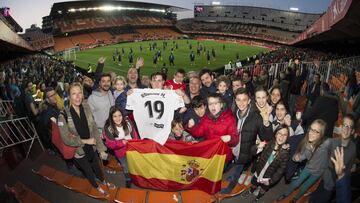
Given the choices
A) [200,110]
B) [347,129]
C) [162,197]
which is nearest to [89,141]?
[162,197]

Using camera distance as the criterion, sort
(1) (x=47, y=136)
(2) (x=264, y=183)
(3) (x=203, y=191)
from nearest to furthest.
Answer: (2) (x=264, y=183)
(3) (x=203, y=191)
(1) (x=47, y=136)

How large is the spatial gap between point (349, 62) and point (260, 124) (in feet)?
35.0

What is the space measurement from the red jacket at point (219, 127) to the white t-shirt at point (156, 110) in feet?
1.78

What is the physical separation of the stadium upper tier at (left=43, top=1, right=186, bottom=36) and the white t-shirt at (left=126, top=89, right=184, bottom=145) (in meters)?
59.0

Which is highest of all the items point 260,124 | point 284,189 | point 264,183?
point 260,124

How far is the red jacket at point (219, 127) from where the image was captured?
16.7ft

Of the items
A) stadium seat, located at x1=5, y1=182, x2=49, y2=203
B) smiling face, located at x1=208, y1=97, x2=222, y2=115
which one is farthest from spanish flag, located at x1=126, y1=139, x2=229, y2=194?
stadium seat, located at x1=5, y1=182, x2=49, y2=203

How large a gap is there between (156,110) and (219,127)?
1.25 metres

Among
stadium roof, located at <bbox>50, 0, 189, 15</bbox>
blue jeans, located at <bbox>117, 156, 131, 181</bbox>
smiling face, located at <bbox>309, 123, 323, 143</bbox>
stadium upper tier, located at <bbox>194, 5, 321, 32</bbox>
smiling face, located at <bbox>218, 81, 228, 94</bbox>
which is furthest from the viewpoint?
stadium upper tier, located at <bbox>194, 5, 321, 32</bbox>

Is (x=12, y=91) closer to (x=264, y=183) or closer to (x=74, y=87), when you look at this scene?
(x=74, y=87)

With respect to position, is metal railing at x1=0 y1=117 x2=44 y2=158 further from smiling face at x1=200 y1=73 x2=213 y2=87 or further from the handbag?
smiling face at x1=200 y1=73 x2=213 y2=87

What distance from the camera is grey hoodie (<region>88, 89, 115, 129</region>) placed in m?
6.18

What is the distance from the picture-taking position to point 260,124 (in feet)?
16.4

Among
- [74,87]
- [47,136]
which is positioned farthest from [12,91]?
[74,87]
